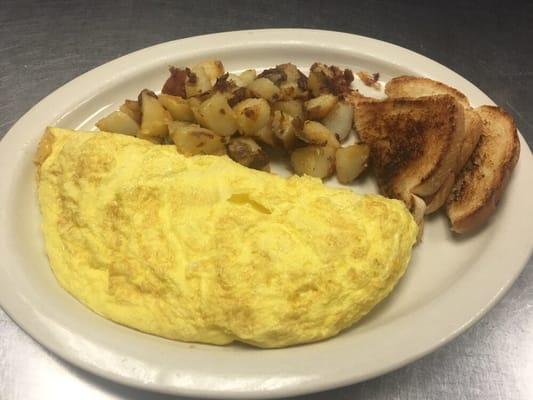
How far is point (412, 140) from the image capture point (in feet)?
6.88

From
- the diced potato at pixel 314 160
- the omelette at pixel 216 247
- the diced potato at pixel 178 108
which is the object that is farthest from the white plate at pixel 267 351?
the diced potato at pixel 178 108

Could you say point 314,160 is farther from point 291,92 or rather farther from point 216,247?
point 216,247

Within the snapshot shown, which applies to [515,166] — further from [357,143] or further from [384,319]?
[384,319]

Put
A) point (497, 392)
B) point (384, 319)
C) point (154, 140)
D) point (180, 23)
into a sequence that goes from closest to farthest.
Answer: point (384, 319) < point (497, 392) < point (154, 140) < point (180, 23)

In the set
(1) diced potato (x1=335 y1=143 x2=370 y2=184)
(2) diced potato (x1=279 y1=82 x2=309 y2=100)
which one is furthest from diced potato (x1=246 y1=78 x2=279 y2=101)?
(1) diced potato (x1=335 y1=143 x2=370 y2=184)

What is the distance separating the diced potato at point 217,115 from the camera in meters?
2.11

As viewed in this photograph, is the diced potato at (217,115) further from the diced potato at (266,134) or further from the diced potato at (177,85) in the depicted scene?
the diced potato at (177,85)

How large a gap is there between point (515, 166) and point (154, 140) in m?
1.41

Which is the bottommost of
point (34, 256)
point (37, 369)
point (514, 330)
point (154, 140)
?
point (37, 369)

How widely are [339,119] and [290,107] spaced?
0.22 m

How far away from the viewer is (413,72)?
252 cm

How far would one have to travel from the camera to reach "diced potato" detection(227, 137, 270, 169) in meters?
2.09

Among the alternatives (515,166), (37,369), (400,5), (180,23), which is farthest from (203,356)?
(400,5)

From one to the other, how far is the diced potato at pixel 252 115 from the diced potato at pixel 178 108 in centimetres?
20
